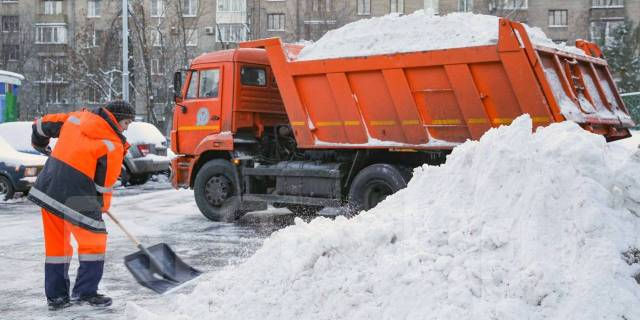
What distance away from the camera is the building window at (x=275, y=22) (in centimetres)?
4569

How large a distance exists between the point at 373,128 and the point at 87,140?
177 inches

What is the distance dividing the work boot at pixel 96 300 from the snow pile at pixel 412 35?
4.80 m

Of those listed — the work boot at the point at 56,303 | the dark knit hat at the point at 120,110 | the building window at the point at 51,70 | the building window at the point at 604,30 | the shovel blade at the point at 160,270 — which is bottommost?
the work boot at the point at 56,303

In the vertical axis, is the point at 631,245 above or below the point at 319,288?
above

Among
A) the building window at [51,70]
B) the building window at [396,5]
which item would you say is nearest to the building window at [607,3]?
the building window at [396,5]

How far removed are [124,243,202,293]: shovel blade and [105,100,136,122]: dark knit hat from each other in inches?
41.6

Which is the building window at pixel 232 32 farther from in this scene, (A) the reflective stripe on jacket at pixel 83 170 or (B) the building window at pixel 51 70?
(A) the reflective stripe on jacket at pixel 83 170

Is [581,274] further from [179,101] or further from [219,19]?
[219,19]

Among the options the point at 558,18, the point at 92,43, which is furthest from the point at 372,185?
the point at 558,18

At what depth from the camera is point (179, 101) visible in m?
11.2

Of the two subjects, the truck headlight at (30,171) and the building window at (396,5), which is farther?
the building window at (396,5)

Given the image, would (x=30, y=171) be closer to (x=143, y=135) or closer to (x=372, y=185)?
(x=143, y=135)

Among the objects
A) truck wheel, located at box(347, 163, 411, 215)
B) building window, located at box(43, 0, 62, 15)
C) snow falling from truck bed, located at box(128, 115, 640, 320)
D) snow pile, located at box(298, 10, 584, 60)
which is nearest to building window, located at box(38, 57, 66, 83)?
building window, located at box(43, 0, 62, 15)

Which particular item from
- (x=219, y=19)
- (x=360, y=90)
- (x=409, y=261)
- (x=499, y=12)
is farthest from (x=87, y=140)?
(x=219, y=19)
